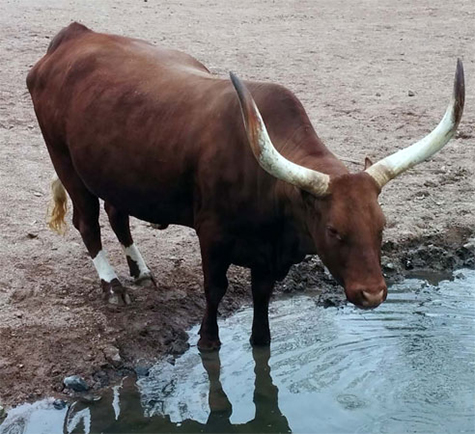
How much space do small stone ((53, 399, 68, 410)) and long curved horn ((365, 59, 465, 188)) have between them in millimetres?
1915

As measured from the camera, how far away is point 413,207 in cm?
773

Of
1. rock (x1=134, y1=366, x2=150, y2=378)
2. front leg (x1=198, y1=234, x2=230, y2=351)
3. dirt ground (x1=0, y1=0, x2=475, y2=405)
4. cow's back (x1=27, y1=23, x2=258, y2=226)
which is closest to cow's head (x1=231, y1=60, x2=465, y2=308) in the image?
cow's back (x1=27, y1=23, x2=258, y2=226)

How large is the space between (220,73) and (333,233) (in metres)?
7.43

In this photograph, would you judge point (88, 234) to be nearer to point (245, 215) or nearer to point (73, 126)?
point (73, 126)

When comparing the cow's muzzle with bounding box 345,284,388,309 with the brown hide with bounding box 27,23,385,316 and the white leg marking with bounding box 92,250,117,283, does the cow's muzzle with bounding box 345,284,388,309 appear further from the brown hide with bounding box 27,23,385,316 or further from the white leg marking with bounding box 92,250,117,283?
the white leg marking with bounding box 92,250,117,283

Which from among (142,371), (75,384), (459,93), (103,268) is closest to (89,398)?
(75,384)

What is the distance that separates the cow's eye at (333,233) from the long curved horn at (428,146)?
31cm

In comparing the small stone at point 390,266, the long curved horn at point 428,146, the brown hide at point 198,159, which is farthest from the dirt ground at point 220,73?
the long curved horn at point 428,146

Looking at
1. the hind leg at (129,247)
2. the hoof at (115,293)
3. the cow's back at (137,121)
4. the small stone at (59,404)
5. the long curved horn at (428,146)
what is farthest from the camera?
the hind leg at (129,247)

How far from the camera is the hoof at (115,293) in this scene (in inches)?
242

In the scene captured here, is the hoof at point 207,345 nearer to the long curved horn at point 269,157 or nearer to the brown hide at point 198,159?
the brown hide at point 198,159

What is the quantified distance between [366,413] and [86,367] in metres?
1.50

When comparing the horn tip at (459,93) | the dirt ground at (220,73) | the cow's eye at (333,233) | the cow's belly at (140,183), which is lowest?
the dirt ground at (220,73)

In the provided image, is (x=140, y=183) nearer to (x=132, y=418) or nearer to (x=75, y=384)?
(x=75, y=384)
